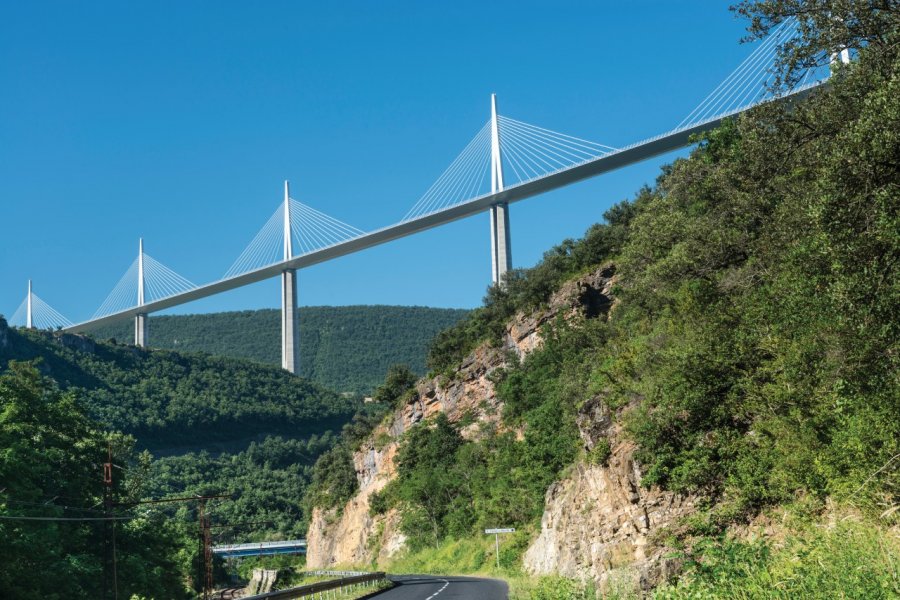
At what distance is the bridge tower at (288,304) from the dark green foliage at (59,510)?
77033 mm

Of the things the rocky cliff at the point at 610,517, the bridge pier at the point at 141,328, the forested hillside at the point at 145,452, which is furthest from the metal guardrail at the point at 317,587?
the bridge pier at the point at 141,328

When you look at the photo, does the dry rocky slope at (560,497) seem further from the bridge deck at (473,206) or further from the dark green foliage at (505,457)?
the bridge deck at (473,206)

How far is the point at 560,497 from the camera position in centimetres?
3188

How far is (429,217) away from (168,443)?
190 ft

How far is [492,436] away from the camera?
5509 cm

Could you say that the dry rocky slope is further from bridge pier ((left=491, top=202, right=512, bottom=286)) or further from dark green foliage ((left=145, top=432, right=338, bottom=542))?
dark green foliage ((left=145, top=432, right=338, bottom=542))

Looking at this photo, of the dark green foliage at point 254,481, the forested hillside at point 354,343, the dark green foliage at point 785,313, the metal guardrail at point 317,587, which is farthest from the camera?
the forested hillside at point 354,343

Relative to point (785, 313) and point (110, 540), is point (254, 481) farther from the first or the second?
point (785, 313)

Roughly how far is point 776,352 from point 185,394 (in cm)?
12710

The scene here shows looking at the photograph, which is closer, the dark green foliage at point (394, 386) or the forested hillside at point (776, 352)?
the forested hillside at point (776, 352)

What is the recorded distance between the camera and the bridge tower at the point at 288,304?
129375 millimetres

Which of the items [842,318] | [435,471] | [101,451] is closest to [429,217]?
[435,471]

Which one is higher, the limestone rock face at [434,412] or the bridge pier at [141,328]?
the bridge pier at [141,328]

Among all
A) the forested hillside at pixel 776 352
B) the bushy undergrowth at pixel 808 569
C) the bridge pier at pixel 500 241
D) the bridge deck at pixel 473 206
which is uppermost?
the bridge deck at pixel 473 206
